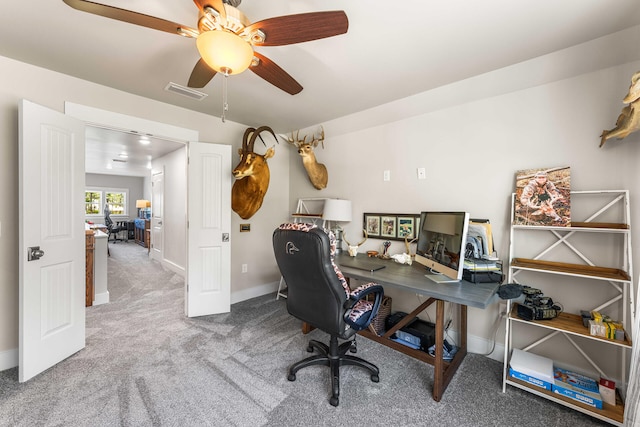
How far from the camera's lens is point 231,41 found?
1.17 m

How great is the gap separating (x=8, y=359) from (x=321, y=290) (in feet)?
8.63

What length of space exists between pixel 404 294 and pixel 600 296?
147 cm

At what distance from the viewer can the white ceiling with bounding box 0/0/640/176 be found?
1.43m

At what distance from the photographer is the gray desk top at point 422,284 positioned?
1.55m

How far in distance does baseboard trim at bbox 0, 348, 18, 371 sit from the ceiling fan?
2.65 metres

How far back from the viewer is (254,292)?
3689 millimetres

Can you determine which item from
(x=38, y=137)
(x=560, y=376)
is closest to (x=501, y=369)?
(x=560, y=376)

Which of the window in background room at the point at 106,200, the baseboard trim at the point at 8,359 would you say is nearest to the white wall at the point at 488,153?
the baseboard trim at the point at 8,359

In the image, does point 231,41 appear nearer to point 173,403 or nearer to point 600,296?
point 173,403

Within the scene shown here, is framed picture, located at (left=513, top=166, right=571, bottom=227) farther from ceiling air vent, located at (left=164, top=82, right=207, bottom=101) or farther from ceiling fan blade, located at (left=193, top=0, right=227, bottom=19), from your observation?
ceiling air vent, located at (left=164, top=82, right=207, bottom=101)

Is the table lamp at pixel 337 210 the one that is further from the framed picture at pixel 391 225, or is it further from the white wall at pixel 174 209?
the white wall at pixel 174 209

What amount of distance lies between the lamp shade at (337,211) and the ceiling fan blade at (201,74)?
182 cm

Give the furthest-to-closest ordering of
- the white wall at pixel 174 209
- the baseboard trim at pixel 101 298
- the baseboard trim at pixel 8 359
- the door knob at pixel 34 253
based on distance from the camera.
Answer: the white wall at pixel 174 209 < the baseboard trim at pixel 101 298 < the baseboard trim at pixel 8 359 < the door knob at pixel 34 253

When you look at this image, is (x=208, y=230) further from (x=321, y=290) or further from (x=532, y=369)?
(x=532, y=369)
